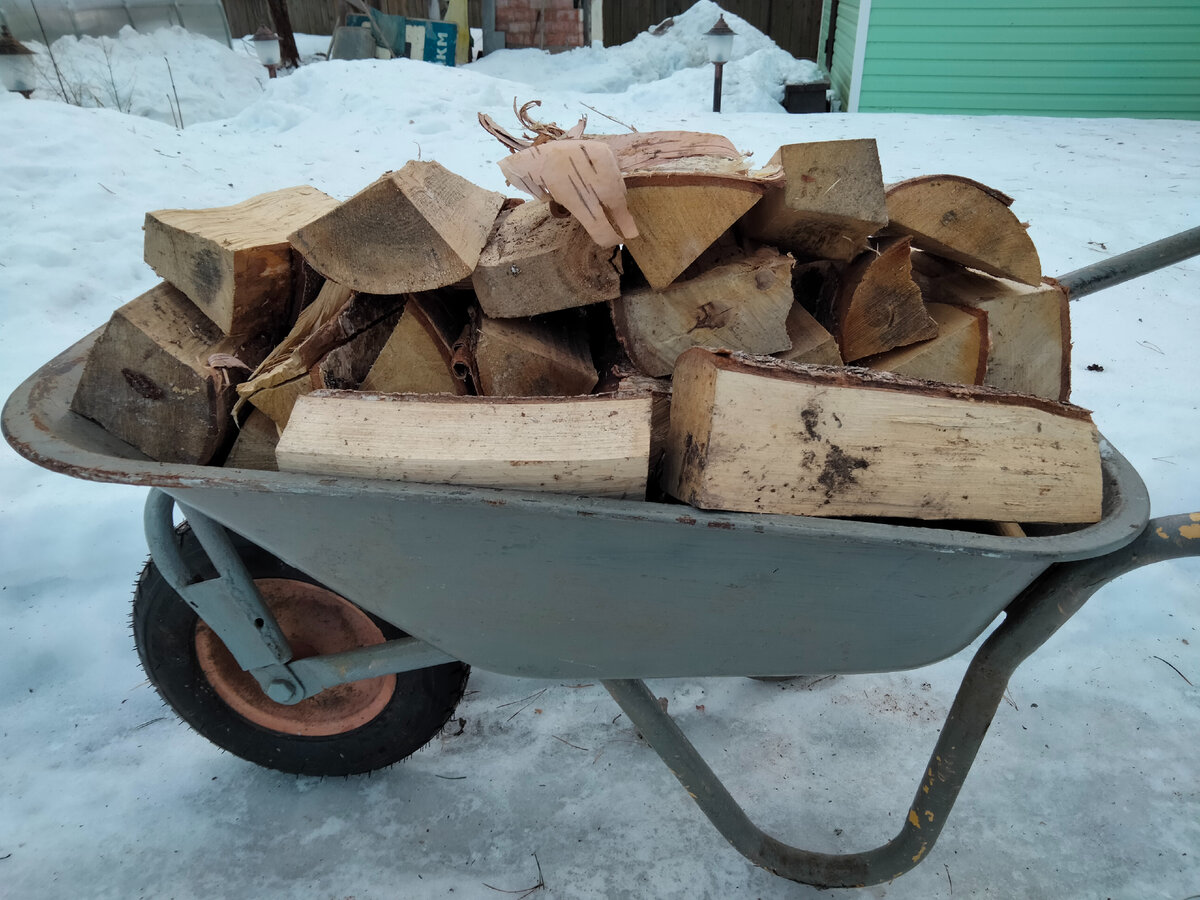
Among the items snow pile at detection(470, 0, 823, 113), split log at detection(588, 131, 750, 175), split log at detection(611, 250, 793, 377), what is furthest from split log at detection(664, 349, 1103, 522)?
snow pile at detection(470, 0, 823, 113)

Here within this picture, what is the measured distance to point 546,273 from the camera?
1.28 m

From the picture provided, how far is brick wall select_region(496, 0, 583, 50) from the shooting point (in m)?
10.3

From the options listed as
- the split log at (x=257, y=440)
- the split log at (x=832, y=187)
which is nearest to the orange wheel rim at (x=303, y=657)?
the split log at (x=257, y=440)

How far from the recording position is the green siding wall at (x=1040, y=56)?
6.41m

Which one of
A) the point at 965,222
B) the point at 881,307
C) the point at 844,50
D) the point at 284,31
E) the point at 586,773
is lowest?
the point at 586,773

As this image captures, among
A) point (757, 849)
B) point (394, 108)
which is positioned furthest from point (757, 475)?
point (394, 108)

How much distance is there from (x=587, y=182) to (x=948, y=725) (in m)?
1.04

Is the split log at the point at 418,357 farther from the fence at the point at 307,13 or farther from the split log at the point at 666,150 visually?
the fence at the point at 307,13

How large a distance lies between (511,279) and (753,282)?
1.33ft

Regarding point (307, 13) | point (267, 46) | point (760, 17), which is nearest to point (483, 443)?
point (267, 46)

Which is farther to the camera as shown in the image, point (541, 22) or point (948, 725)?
point (541, 22)

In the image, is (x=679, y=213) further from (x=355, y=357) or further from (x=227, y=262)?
(x=227, y=262)

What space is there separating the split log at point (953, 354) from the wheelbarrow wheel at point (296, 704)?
1152 mm

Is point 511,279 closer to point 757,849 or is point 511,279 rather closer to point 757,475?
point 757,475
